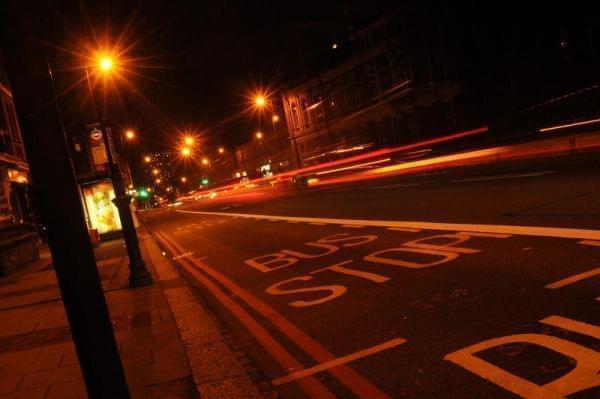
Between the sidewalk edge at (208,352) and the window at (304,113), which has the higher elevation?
the window at (304,113)

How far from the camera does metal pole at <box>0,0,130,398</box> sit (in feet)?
9.20

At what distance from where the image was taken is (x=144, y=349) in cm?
575

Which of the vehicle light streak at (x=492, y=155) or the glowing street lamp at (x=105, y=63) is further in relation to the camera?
the vehicle light streak at (x=492, y=155)

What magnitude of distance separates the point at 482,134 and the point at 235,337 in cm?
2649

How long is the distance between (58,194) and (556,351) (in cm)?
363

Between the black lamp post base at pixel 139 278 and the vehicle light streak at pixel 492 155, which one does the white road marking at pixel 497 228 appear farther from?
the vehicle light streak at pixel 492 155

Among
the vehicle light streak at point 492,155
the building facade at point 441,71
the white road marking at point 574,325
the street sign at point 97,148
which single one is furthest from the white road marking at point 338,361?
the building facade at point 441,71

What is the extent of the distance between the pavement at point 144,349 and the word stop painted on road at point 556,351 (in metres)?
1.72

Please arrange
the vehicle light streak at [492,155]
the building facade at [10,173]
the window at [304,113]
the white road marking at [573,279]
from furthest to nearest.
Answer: the window at [304,113] → the building facade at [10,173] → the vehicle light streak at [492,155] → the white road marking at [573,279]

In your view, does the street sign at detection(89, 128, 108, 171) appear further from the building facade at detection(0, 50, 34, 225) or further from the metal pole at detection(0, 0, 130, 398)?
the metal pole at detection(0, 0, 130, 398)

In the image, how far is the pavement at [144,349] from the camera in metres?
4.69

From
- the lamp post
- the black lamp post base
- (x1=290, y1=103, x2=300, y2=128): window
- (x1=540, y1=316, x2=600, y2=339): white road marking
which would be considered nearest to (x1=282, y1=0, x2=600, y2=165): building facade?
(x1=290, y1=103, x2=300, y2=128): window

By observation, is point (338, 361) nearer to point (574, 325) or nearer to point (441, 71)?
point (574, 325)

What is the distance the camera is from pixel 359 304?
6305 mm
